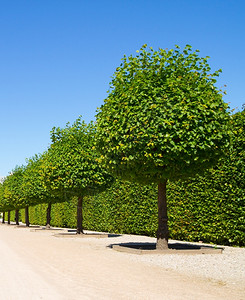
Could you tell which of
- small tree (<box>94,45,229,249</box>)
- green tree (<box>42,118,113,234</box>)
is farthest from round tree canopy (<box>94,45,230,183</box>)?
green tree (<box>42,118,113,234</box>)

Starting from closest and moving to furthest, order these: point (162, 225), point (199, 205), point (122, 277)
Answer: point (122, 277) → point (162, 225) → point (199, 205)

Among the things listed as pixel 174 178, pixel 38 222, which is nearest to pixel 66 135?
pixel 174 178

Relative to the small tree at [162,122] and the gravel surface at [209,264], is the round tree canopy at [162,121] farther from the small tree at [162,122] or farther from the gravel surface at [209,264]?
the gravel surface at [209,264]

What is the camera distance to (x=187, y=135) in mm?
10891

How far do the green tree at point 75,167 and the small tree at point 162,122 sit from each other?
6.54 metres

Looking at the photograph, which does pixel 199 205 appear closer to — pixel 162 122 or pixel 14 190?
pixel 162 122

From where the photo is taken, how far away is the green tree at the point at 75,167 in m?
19.1

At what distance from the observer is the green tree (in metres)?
19.1

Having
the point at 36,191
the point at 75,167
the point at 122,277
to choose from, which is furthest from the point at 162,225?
the point at 36,191

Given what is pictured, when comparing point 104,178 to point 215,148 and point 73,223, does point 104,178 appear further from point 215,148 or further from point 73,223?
point 73,223

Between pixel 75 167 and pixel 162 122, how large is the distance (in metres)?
9.20

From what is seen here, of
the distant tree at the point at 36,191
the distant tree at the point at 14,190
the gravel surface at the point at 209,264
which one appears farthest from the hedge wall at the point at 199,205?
the distant tree at the point at 14,190

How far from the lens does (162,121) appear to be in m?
Answer: 10.8

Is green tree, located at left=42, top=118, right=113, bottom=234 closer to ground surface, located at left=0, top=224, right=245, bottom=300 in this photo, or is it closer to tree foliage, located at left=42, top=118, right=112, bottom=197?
tree foliage, located at left=42, top=118, right=112, bottom=197
